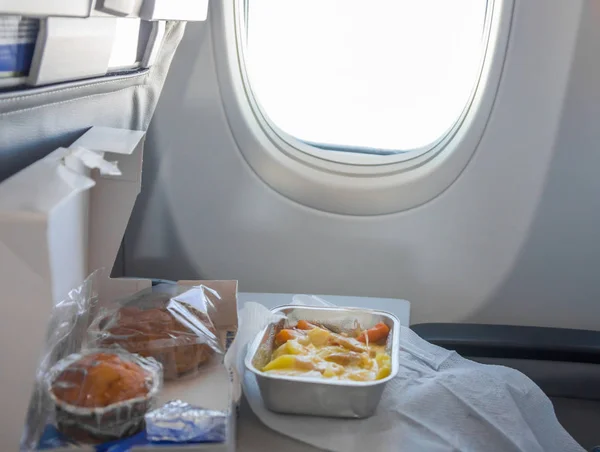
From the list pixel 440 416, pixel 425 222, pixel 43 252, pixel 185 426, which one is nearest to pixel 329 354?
pixel 440 416

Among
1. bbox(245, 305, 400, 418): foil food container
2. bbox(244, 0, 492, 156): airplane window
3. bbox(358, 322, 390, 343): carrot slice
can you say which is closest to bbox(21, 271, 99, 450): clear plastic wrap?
bbox(245, 305, 400, 418): foil food container

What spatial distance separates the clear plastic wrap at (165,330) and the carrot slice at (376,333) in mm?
311

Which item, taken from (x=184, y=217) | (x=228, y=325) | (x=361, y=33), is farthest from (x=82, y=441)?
(x=361, y=33)

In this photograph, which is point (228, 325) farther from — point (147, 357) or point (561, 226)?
point (561, 226)

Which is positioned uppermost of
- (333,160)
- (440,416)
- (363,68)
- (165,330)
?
(363,68)

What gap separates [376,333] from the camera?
1.40 meters

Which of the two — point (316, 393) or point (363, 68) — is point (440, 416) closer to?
point (316, 393)

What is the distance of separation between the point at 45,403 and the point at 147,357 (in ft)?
0.66

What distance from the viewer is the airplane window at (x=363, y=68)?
2115 millimetres

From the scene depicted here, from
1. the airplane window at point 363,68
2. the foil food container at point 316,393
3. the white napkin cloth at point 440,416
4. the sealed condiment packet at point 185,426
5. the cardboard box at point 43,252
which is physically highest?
the airplane window at point 363,68

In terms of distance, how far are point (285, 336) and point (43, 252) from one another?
0.59 meters

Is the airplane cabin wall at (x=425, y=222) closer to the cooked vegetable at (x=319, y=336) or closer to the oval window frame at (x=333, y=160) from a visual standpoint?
the oval window frame at (x=333, y=160)

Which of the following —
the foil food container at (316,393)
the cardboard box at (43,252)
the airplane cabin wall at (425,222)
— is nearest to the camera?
the cardboard box at (43,252)

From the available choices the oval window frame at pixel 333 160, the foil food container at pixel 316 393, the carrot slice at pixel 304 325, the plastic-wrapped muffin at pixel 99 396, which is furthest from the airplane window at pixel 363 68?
the plastic-wrapped muffin at pixel 99 396
